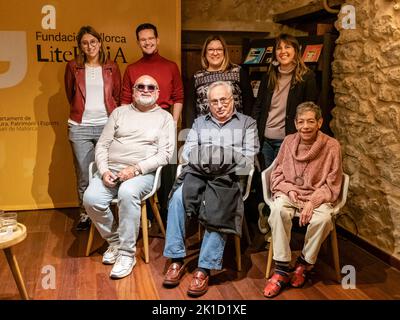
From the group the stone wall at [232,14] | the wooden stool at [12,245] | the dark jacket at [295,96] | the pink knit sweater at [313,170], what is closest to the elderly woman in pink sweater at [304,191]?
the pink knit sweater at [313,170]

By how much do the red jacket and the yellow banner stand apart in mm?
441

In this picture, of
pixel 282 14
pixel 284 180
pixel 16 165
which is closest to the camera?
pixel 284 180

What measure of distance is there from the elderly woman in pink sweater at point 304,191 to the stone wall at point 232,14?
1880 mm

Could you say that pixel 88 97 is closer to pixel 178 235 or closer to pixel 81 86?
pixel 81 86

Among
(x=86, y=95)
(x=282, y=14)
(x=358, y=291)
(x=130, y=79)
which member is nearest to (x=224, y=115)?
(x=130, y=79)

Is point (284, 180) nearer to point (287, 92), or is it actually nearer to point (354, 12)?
point (287, 92)

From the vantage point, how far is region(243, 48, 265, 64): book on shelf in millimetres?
3952

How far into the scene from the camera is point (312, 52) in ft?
11.6

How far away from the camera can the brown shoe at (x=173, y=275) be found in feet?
8.64

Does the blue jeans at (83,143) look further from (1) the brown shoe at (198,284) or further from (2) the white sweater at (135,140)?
(1) the brown shoe at (198,284)

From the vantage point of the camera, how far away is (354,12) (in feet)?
10.5

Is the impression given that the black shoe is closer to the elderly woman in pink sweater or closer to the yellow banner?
the yellow banner

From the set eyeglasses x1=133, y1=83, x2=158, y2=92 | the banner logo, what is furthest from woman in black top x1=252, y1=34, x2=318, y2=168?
the banner logo

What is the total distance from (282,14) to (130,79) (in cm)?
165
